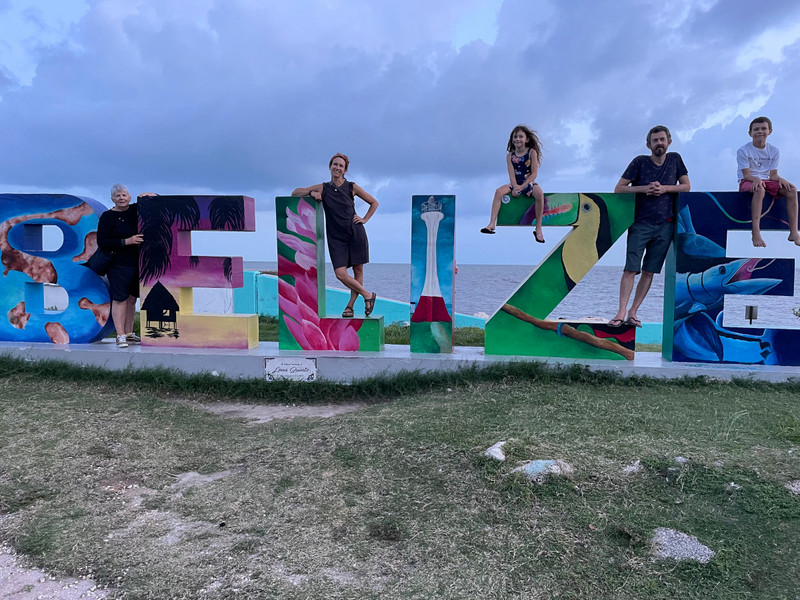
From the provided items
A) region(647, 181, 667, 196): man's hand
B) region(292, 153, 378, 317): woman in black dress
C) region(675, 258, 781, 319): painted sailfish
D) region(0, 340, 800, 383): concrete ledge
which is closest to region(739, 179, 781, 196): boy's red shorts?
region(675, 258, 781, 319): painted sailfish

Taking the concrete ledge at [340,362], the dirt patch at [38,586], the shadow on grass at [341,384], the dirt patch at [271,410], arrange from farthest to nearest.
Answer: the concrete ledge at [340,362]
the shadow on grass at [341,384]
the dirt patch at [271,410]
the dirt patch at [38,586]

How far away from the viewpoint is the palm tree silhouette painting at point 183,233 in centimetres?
682

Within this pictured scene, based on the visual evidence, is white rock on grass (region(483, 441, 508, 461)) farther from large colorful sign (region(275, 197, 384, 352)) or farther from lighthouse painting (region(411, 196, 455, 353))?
large colorful sign (region(275, 197, 384, 352))

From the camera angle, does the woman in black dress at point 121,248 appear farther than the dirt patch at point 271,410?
Yes

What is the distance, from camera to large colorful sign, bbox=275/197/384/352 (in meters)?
6.82

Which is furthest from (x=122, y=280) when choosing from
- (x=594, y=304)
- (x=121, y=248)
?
(x=594, y=304)

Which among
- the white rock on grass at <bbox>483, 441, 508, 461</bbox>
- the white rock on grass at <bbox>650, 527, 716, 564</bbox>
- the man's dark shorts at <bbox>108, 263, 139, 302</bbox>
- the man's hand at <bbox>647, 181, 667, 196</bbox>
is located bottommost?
the white rock on grass at <bbox>650, 527, 716, 564</bbox>

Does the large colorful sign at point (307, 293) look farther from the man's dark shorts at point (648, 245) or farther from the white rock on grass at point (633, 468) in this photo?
the white rock on grass at point (633, 468)

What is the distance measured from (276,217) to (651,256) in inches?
178

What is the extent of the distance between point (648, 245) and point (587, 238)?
0.72 m

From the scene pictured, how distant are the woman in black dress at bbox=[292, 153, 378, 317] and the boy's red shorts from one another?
164 inches

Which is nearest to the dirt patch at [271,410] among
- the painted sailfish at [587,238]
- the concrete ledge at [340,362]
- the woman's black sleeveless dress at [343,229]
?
the concrete ledge at [340,362]

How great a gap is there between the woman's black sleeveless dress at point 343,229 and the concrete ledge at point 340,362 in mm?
1188

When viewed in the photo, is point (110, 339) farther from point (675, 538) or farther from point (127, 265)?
point (675, 538)
